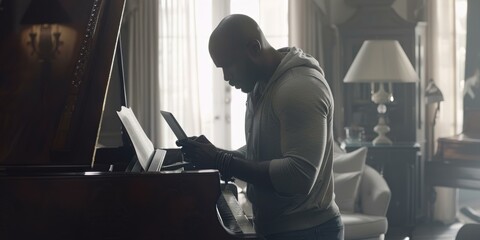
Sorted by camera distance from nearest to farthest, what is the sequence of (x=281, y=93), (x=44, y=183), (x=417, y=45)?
(x=44, y=183), (x=281, y=93), (x=417, y=45)

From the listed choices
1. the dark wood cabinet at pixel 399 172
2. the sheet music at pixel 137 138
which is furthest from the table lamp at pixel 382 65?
the sheet music at pixel 137 138

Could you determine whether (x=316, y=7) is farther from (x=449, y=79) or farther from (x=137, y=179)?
(x=137, y=179)

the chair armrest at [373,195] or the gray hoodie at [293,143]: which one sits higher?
the gray hoodie at [293,143]

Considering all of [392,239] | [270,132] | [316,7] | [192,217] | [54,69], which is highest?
[316,7]

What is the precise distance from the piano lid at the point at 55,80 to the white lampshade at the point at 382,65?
128 inches

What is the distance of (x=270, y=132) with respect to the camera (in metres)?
2.38

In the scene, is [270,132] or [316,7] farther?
[316,7]

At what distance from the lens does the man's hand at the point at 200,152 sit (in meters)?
2.32

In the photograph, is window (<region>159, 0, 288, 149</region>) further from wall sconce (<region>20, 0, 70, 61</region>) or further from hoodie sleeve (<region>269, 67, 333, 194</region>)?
hoodie sleeve (<region>269, 67, 333, 194</region>)

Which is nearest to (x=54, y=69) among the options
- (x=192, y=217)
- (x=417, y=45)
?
(x=192, y=217)

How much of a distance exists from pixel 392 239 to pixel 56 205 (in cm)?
403

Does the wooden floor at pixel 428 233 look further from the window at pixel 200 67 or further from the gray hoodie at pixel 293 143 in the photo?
the gray hoodie at pixel 293 143

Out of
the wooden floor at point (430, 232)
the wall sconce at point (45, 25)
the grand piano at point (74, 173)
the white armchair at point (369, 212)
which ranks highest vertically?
the wall sconce at point (45, 25)

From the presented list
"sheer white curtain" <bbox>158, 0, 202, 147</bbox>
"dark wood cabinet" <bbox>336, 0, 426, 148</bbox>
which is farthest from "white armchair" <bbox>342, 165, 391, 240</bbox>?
"sheer white curtain" <bbox>158, 0, 202, 147</bbox>
